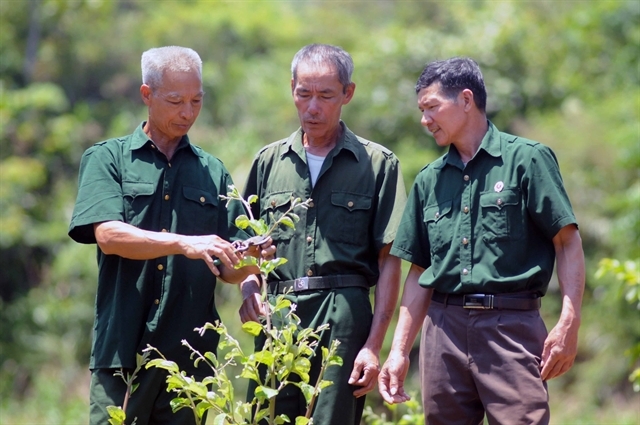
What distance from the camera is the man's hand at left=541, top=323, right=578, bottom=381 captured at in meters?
3.87

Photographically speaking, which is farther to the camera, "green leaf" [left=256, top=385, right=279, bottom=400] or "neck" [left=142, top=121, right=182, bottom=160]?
"neck" [left=142, top=121, right=182, bottom=160]

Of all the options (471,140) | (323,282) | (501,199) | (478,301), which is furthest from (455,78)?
(323,282)

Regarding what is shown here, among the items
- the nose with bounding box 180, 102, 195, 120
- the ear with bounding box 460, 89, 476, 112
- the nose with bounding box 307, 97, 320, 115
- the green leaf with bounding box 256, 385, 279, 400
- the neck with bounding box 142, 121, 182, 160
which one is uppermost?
the ear with bounding box 460, 89, 476, 112

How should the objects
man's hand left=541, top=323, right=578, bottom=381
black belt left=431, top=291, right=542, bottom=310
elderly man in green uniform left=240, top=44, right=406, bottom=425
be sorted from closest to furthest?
man's hand left=541, top=323, right=578, bottom=381 → black belt left=431, top=291, right=542, bottom=310 → elderly man in green uniform left=240, top=44, right=406, bottom=425

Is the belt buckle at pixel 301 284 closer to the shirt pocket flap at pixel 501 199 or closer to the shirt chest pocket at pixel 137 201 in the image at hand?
the shirt chest pocket at pixel 137 201

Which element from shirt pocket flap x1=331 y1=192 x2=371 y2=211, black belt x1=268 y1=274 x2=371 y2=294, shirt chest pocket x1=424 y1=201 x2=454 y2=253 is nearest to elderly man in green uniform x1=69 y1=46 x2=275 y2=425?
black belt x1=268 y1=274 x2=371 y2=294

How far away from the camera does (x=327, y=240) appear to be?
14.4ft

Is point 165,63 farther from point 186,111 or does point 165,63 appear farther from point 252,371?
point 252,371

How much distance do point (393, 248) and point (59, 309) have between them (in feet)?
37.4

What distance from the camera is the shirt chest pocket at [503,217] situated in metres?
4.04

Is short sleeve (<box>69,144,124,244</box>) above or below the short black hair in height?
below

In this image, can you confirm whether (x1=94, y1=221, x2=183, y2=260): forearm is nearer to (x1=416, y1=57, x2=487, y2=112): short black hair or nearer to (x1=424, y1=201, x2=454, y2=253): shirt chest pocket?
(x1=424, y1=201, x2=454, y2=253): shirt chest pocket

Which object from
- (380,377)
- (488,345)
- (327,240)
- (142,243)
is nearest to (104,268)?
(142,243)

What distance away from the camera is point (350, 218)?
4430mm
